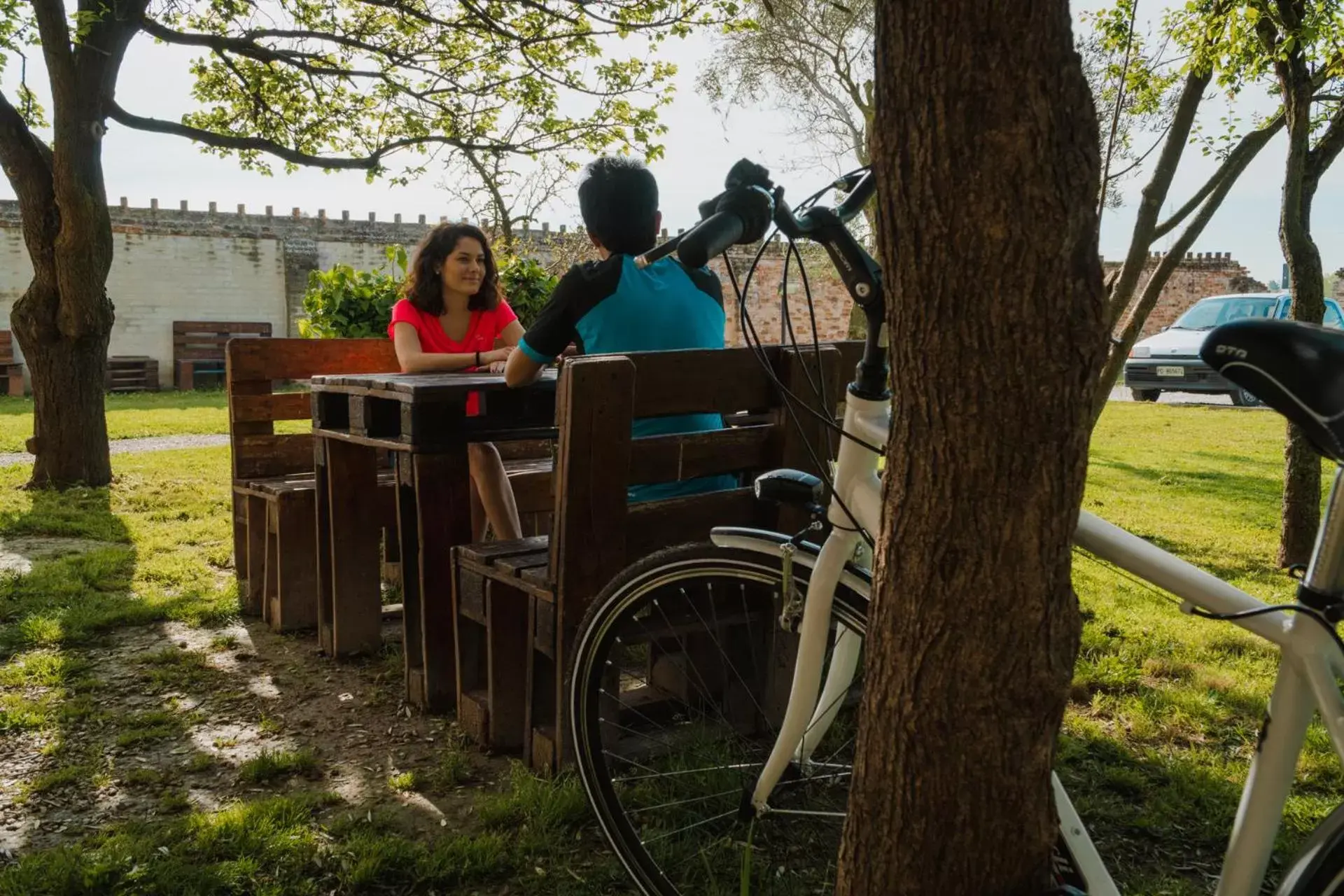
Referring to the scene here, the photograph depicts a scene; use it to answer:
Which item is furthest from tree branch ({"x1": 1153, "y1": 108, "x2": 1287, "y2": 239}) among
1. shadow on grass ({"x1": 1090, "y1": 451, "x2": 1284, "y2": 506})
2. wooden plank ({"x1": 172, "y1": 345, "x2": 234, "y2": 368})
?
wooden plank ({"x1": 172, "y1": 345, "x2": 234, "y2": 368})

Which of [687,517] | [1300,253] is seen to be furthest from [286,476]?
[1300,253]

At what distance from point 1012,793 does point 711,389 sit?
1425mm

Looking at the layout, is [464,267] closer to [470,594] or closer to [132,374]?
[470,594]

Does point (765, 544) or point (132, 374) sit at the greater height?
point (765, 544)

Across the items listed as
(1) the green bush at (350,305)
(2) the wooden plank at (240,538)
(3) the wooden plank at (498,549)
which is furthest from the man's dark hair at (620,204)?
(1) the green bush at (350,305)

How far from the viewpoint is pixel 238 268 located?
22141 mm

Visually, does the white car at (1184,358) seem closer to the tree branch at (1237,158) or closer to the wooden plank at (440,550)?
the tree branch at (1237,158)

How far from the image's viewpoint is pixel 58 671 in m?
3.82

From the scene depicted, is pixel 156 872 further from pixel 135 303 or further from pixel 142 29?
pixel 135 303

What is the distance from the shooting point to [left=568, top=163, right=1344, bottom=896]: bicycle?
56.5 inches

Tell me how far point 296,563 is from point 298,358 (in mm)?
990

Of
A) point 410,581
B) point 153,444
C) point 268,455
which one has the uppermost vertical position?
point 268,455

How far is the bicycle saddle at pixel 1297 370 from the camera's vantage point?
4.57ft

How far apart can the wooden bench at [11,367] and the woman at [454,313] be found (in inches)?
666
